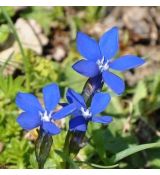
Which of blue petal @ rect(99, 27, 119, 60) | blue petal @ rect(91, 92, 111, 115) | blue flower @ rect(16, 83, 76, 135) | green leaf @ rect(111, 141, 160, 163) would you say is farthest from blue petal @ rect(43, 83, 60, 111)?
green leaf @ rect(111, 141, 160, 163)

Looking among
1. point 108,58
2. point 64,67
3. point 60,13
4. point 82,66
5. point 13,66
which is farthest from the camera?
point 60,13

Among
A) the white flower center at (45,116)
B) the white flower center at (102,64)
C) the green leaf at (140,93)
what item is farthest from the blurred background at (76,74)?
the white flower center at (102,64)

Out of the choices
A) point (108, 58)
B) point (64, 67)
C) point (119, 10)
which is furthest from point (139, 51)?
point (108, 58)

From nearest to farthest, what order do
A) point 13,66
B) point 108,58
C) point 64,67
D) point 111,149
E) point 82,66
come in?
point 82,66, point 108,58, point 111,149, point 13,66, point 64,67

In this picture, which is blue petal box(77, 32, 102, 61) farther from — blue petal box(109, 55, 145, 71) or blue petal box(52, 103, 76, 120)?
blue petal box(52, 103, 76, 120)

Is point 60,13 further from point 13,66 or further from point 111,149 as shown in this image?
point 111,149

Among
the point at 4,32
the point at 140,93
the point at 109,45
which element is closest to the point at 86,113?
the point at 109,45

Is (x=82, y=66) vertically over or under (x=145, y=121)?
over
